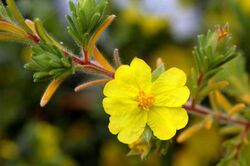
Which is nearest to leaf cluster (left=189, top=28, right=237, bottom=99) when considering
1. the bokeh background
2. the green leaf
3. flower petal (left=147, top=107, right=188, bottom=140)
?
flower petal (left=147, top=107, right=188, bottom=140)

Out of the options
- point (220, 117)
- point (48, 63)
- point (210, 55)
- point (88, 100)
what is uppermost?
point (48, 63)

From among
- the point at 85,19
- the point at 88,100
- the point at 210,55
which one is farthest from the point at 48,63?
the point at 88,100

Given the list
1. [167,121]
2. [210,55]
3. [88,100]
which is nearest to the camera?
[167,121]

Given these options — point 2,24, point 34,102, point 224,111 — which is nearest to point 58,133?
point 34,102

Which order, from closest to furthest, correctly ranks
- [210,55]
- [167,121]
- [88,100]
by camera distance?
[167,121]
[210,55]
[88,100]

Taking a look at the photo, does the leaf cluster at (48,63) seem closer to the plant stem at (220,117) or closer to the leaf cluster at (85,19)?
the leaf cluster at (85,19)

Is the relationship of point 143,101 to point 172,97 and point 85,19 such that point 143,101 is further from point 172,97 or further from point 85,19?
point 85,19

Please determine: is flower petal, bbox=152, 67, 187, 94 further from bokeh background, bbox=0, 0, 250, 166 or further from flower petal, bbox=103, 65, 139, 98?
bokeh background, bbox=0, 0, 250, 166

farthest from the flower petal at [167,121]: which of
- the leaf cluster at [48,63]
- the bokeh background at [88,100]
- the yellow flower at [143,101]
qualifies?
the bokeh background at [88,100]

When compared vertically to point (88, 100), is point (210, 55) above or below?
above
